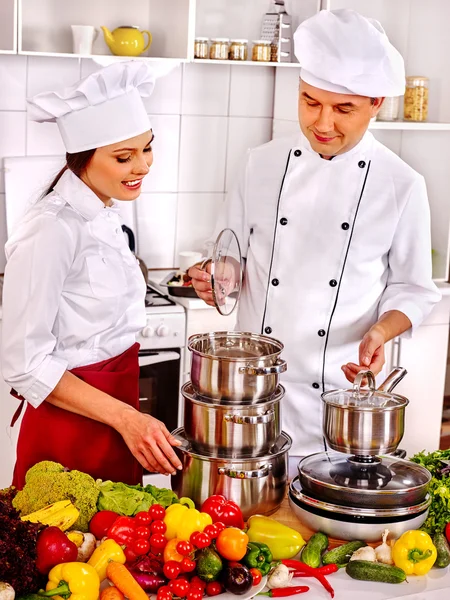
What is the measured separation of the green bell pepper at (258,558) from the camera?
1.46m

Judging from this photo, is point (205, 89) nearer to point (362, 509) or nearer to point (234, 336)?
point (234, 336)

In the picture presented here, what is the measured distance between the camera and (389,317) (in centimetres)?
215

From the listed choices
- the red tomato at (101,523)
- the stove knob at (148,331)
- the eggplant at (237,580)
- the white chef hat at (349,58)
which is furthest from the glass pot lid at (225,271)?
the stove knob at (148,331)

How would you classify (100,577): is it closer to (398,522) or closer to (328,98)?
(398,522)

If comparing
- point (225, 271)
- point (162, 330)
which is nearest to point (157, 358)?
point (162, 330)

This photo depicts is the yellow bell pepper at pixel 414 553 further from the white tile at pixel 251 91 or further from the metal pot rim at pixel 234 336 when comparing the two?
the white tile at pixel 251 91

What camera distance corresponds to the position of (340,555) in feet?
5.09

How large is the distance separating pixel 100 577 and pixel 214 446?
1.14 feet

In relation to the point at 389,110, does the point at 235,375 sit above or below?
below

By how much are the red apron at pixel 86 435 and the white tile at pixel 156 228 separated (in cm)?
190

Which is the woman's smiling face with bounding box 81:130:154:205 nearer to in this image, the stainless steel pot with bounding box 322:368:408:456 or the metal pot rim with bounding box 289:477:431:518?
the stainless steel pot with bounding box 322:368:408:456

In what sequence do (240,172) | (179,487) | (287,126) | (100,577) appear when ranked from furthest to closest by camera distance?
(287,126) → (240,172) → (179,487) → (100,577)

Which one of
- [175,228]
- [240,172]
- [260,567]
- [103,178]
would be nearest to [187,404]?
[260,567]

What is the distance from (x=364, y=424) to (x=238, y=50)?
2.28 metres
